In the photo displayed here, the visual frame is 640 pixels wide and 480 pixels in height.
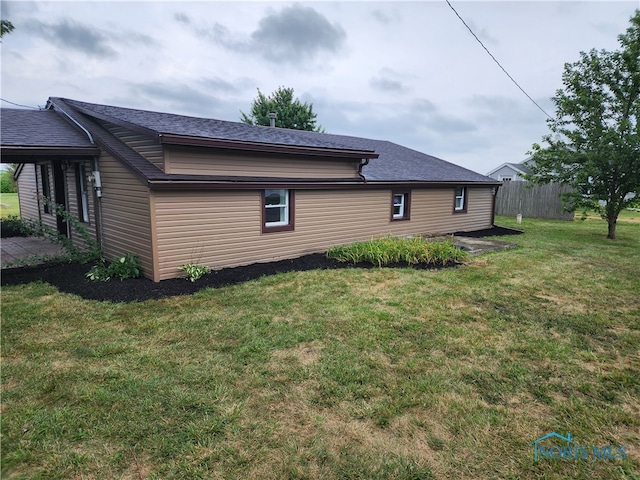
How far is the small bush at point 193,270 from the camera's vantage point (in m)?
6.91

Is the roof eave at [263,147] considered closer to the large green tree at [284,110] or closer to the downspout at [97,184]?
the downspout at [97,184]

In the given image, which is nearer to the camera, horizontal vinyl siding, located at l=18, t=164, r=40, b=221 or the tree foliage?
the tree foliage

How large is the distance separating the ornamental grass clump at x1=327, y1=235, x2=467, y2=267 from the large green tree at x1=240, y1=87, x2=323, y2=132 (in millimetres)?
22761

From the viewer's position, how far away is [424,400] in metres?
3.22

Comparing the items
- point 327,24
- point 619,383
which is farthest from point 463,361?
point 327,24

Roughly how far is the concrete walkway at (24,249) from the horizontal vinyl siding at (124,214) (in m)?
1.85

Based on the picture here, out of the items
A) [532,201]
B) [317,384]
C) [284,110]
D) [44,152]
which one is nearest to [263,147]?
[44,152]

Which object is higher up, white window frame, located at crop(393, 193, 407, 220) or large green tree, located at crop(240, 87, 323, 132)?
large green tree, located at crop(240, 87, 323, 132)

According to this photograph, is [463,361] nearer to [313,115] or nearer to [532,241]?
[532,241]

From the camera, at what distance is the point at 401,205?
39.2ft

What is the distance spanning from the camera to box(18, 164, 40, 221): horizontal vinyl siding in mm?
12413

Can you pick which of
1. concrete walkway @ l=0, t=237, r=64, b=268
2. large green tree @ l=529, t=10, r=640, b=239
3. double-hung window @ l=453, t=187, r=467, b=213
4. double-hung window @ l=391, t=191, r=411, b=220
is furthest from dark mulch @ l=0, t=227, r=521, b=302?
large green tree @ l=529, t=10, r=640, b=239

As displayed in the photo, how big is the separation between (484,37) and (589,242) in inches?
294

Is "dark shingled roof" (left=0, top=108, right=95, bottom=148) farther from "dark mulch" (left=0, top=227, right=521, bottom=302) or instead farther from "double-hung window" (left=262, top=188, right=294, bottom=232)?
"double-hung window" (left=262, top=188, right=294, bottom=232)
